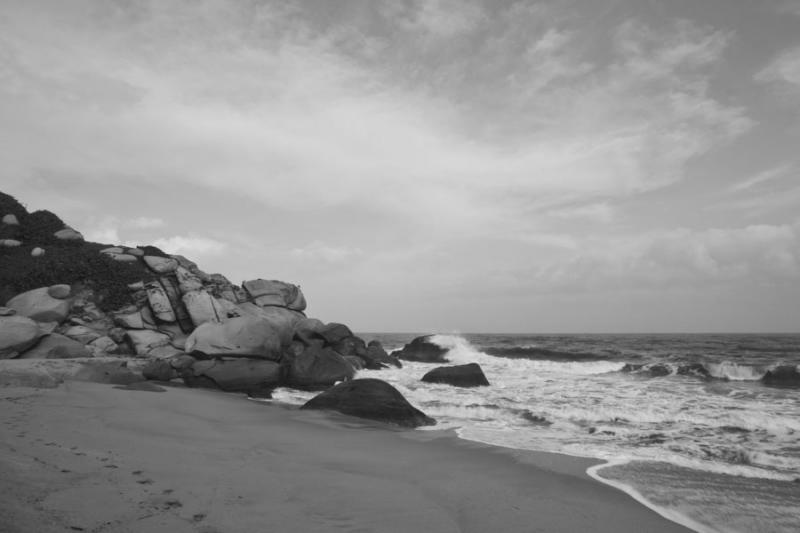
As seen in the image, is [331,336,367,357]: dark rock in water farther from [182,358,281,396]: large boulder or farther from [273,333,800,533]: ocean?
[182,358,281,396]: large boulder

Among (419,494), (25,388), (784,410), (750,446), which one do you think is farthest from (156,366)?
(784,410)

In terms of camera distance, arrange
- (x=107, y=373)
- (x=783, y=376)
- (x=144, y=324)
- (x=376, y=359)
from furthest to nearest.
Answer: (x=376, y=359) < (x=783, y=376) < (x=144, y=324) < (x=107, y=373)

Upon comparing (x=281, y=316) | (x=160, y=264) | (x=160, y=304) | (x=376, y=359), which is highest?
(x=160, y=264)

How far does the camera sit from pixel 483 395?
15.3 meters

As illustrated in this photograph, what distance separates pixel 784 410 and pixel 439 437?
10.7 m

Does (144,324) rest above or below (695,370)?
above

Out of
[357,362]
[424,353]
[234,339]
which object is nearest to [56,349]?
[234,339]

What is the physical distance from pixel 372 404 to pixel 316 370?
773 centimetres

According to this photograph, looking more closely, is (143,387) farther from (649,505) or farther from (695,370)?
(695,370)

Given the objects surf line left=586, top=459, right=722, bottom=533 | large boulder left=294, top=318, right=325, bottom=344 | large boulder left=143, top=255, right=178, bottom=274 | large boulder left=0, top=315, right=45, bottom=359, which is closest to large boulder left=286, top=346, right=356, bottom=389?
large boulder left=294, top=318, right=325, bottom=344

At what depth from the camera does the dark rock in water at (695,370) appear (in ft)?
79.5

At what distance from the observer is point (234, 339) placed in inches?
669

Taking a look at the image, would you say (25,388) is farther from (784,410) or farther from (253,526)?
(784,410)

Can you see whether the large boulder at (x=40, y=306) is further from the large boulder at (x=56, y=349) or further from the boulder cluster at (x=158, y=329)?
the large boulder at (x=56, y=349)
